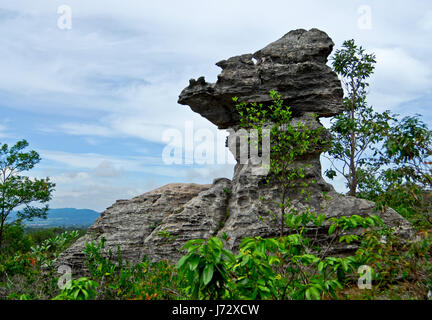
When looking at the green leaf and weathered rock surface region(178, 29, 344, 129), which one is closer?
the green leaf

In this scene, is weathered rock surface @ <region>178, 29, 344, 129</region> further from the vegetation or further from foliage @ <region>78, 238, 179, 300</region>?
foliage @ <region>78, 238, 179, 300</region>

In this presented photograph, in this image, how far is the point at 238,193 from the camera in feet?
45.1

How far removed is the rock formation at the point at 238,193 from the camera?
12922mm

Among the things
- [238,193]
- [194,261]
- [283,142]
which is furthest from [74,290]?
[238,193]

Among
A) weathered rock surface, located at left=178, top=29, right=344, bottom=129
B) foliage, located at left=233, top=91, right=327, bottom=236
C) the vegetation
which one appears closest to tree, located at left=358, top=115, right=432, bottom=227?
the vegetation

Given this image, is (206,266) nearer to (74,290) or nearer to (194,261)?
(194,261)

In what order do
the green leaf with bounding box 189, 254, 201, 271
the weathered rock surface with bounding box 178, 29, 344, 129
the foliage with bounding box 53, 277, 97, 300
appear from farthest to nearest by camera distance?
the weathered rock surface with bounding box 178, 29, 344, 129 → the foliage with bounding box 53, 277, 97, 300 → the green leaf with bounding box 189, 254, 201, 271

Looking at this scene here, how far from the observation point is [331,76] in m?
14.6

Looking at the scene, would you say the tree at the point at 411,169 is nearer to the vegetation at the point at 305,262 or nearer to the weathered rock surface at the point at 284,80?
the vegetation at the point at 305,262

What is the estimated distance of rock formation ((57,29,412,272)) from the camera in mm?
12922

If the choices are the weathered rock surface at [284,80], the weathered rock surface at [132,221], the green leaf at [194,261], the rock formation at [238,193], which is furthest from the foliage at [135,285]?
the weathered rock surface at [284,80]

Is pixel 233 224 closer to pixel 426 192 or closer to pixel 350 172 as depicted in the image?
pixel 426 192
